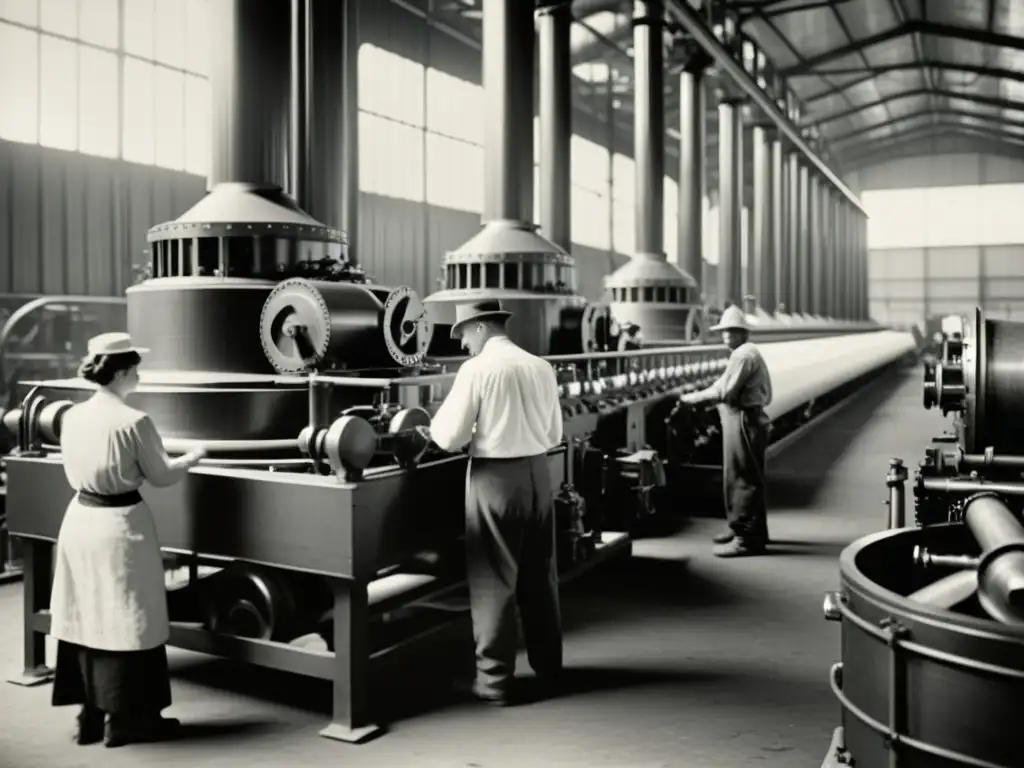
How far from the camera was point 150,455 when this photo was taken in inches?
128

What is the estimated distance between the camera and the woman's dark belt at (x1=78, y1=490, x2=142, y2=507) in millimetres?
3270

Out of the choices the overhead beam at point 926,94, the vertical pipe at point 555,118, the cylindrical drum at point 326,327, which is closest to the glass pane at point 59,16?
the vertical pipe at point 555,118

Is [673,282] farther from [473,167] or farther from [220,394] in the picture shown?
[473,167]

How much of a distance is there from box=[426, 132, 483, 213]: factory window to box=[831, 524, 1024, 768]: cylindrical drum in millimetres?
15811

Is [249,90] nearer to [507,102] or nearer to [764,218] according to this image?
[507,102]

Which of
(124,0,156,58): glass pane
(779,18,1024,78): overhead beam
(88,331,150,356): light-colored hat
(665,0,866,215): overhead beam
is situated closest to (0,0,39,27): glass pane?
(124,0,156,58): glass pane

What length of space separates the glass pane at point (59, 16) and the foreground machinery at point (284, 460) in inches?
315

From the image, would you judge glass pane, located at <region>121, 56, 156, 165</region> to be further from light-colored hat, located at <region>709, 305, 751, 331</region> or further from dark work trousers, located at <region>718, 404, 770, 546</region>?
dark work trousers, located at <region>718, 404, 770, 546</region>

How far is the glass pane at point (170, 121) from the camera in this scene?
12.5 metres

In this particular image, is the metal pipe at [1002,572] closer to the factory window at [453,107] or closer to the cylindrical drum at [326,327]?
the cylindrical drum at [326,327]

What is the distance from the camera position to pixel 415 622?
4.29m

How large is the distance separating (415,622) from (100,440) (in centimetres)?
158

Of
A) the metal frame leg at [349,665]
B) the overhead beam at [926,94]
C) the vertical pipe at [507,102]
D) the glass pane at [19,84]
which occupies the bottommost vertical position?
the metal frame leg at [349,665]

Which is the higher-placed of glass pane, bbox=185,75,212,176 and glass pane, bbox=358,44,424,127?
glass pane, bbox=358,44,424,127
